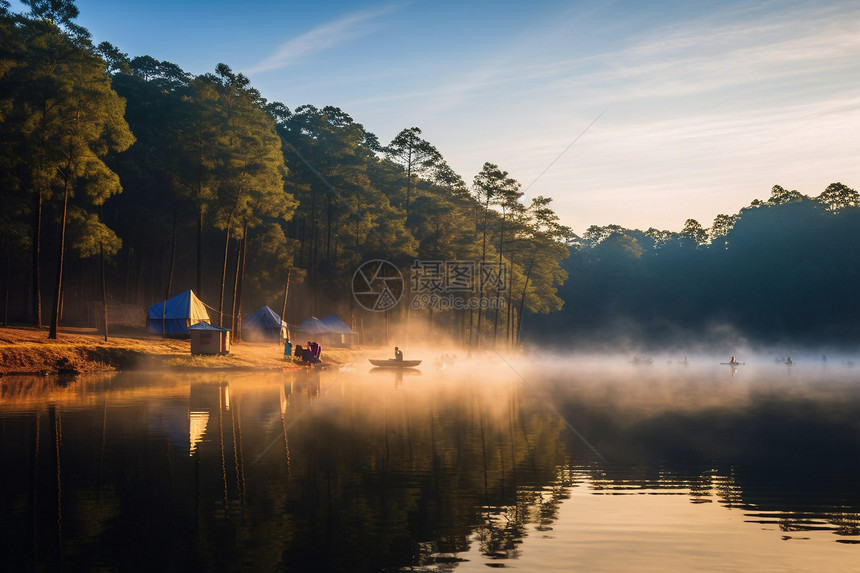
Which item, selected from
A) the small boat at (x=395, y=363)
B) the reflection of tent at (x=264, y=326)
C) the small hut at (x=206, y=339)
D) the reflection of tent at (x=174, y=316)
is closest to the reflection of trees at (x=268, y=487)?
the small hut at (x=206, y=339)

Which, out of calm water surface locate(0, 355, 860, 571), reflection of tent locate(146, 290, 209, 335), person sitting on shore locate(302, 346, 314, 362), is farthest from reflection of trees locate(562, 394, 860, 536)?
reflection of tent locate(146, 290, 209, 335)

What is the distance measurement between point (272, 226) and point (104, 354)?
3165cm

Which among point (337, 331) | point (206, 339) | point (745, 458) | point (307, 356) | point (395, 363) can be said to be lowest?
point (745, 458)

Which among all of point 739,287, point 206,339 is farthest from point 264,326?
point 739,287

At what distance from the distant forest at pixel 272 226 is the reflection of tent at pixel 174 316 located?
8.44 feet

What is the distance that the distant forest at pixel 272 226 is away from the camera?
1836 inches

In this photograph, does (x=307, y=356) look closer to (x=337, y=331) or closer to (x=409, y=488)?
(x=337, y=331)

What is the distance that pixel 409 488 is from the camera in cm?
1507

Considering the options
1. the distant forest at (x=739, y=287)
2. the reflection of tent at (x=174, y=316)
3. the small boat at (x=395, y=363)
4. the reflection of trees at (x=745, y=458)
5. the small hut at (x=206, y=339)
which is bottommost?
the reflection of trees at (x=745, y=458)

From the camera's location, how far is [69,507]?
41.6 feet

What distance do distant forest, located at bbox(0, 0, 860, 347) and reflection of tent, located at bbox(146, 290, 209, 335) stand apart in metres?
2.57

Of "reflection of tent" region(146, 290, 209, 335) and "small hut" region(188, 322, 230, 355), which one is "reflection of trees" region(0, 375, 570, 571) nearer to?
"small hut" region(188, 322, 230, 355)

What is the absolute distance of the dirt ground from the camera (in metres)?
39.9

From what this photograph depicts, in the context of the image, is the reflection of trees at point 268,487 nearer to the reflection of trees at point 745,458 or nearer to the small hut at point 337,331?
the reflection of trees at point 745,458
